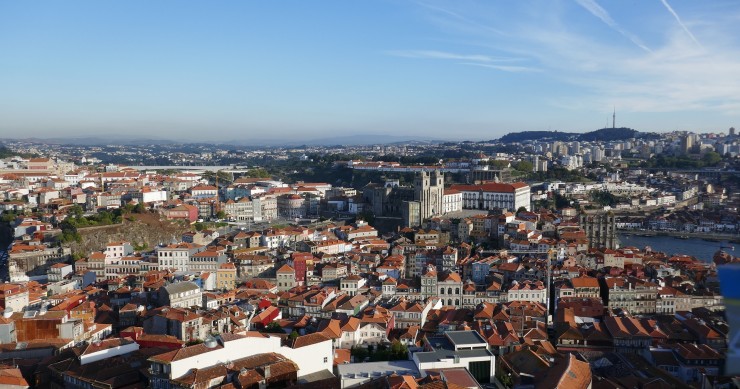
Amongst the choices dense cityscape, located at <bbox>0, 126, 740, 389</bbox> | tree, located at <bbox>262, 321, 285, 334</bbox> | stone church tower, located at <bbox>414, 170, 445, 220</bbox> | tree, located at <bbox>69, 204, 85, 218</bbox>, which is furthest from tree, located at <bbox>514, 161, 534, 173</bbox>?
tree, located at <bbox>262, 321, 285, 334</bbox>

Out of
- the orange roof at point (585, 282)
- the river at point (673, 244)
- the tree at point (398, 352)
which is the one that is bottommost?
the river at point (673, 244)

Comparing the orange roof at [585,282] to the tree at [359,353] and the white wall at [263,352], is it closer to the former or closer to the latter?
the tree at [359,353]

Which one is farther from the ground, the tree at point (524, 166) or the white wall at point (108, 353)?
the tree at point (524, 166)

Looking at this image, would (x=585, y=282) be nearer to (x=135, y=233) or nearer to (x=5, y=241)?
(x=135, y=233)

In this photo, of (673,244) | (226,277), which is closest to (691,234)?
(673,244)

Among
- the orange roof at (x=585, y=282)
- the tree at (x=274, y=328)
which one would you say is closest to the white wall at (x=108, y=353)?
the tree at (x=274, y=328)

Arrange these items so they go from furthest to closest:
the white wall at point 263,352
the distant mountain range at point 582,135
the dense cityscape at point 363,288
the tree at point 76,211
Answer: the distant mountain range at point 582,135, the tree at point 76,211, the dense cityscape at point 363,288, the white wall at point 263,352

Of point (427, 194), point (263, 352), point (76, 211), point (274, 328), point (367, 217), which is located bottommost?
point (274, 328)
